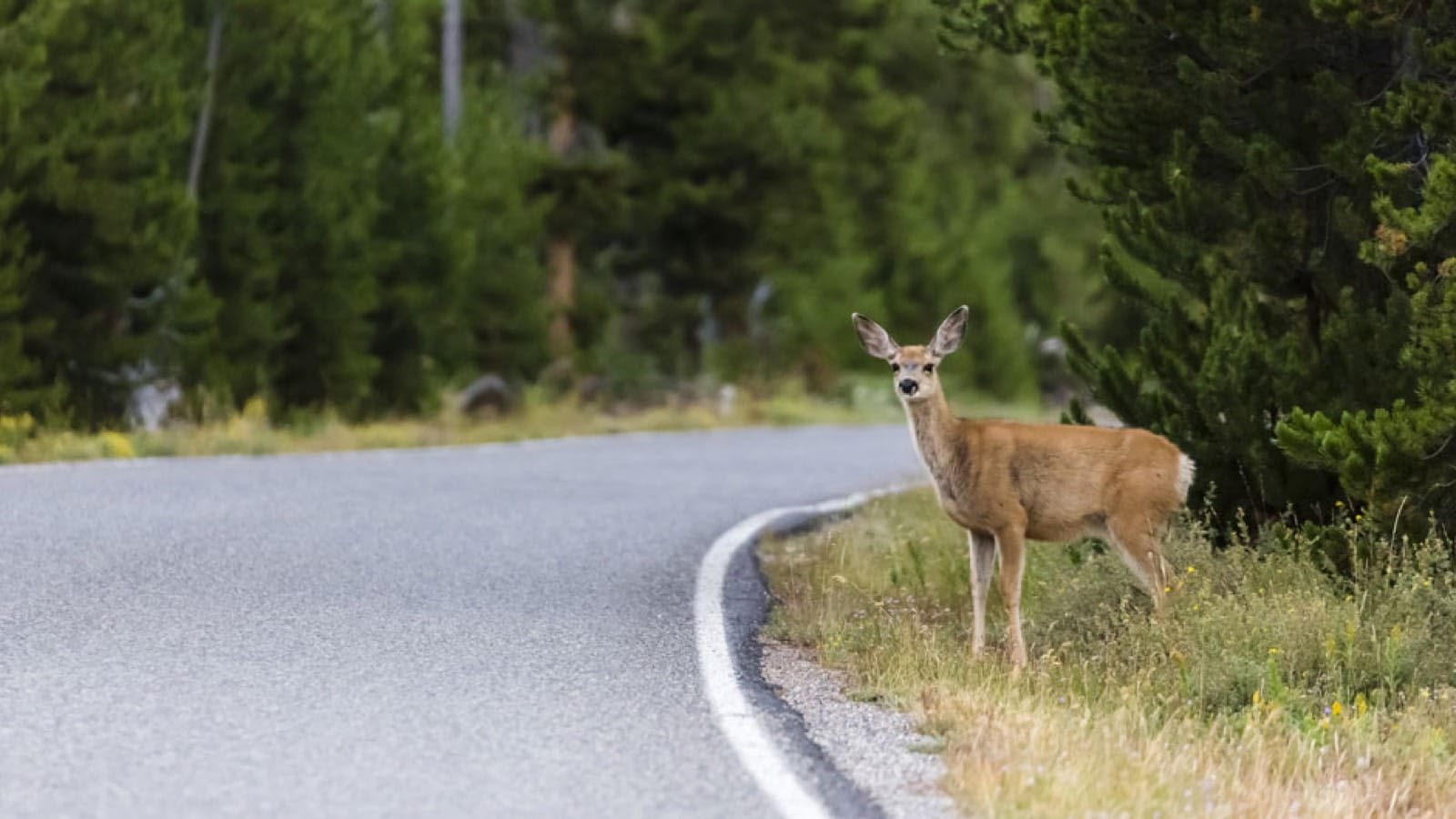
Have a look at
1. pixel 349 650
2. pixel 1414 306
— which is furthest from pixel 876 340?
pixel 349 650

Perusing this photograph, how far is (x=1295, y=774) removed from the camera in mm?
7824

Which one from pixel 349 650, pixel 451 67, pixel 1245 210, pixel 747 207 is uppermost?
pixel 451 67

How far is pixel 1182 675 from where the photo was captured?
30.6ft

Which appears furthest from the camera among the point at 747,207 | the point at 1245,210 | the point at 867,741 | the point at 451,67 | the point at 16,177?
the point at 747,207

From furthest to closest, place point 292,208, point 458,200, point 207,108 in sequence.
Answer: point 458,200, point 292,208, point 207,108

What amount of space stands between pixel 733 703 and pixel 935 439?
254cm

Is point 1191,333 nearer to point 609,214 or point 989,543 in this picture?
point 989,543

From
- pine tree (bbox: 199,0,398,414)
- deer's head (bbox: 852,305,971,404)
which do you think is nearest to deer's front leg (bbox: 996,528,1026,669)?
deer's head (bbox: 852,305,971,404)

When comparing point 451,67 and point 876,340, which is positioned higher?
point 451,67

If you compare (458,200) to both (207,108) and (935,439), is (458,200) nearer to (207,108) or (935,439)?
(207,108)

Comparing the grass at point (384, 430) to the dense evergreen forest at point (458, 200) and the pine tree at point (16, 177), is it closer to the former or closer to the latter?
the pine tree at point (16, 177)

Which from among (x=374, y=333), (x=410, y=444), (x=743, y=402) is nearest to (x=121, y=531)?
(x=410, y=444)

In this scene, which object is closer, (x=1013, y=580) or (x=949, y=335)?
(x=1013, y=580)

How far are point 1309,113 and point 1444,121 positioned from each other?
1621 millimetres
